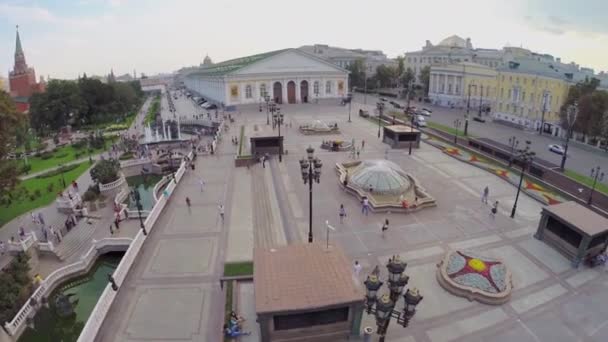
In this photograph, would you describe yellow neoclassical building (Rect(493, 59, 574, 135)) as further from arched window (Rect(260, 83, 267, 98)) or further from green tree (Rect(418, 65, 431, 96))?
arched window (Rect(260, 83, 267, 98))

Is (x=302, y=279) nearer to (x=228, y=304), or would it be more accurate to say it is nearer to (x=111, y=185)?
(x=228, y=304)

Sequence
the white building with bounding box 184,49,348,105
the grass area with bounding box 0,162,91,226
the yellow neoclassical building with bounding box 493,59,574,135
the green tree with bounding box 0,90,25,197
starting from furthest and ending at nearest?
the white building with bounding box 184,49,348,105, the yellow neoclassical building with bounding box 493,59,574,135, the grass area with bounding box 0,162,91,226, the green tree with bounding box 0,90,25,197

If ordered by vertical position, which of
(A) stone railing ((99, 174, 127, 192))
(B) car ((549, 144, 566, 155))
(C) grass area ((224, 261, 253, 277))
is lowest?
(C) grass area ((224, 261, 253, 277))

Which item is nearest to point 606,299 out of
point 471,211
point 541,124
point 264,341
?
point 471,211

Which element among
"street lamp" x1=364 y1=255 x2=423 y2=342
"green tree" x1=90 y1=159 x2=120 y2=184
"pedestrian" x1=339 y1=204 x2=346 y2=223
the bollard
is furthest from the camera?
"green tree" x1=90 y1=159 x2=120 y2=184

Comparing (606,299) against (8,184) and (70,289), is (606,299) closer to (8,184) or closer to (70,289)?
(70,289)

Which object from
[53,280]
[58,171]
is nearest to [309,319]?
[53,280]

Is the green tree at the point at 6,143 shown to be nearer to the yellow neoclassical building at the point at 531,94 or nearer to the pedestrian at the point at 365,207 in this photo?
the pedestrian at the point at 365,207

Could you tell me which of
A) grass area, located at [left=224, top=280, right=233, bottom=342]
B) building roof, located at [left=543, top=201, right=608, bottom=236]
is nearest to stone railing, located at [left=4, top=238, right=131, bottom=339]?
grass area, located at [left=224, top=280, right=233, bottom=342]
